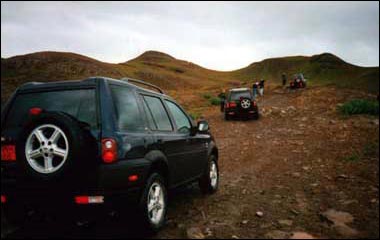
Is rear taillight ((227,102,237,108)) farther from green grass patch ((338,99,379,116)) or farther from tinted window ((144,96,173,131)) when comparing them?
tinted window ((144,96,173,131))

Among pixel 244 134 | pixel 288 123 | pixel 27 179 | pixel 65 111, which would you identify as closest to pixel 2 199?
pixel 27 179

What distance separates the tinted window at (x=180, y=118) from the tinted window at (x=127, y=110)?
4.28ft

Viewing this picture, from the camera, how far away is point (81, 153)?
3535 mm

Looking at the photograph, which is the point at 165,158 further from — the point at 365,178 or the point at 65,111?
the point at 365,178

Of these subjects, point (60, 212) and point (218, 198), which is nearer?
point (60, 212)

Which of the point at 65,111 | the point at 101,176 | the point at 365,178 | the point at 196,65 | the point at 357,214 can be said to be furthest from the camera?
the point at 196,65

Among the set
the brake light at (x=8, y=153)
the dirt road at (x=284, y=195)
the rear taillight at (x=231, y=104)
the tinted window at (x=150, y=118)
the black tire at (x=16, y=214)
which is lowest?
the dirt road at (x=284, y=195)

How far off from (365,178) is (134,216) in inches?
211

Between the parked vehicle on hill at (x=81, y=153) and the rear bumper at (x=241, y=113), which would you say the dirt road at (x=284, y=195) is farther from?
the rear bumper at (x=241, y=113)

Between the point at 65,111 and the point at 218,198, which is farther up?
the point at 65,111

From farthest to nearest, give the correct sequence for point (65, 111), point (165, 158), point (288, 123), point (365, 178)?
1. point (288, 123)
2. point (365, 178)
3. point (165, 158)
4. point (65, 111)

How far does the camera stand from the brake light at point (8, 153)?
3820 millimetres

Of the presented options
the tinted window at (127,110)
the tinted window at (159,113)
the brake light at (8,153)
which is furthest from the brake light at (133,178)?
the brake light at (8,153)

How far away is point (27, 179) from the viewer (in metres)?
3.60
